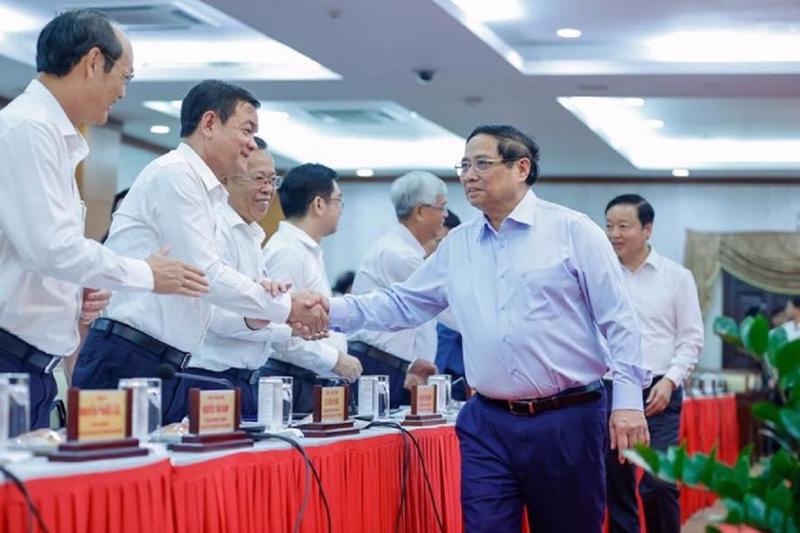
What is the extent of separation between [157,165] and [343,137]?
11.0 m

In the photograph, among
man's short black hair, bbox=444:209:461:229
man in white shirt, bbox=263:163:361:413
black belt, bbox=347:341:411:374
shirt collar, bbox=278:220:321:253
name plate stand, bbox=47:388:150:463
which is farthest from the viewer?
man's short black hair, bbox=444:209:461:229

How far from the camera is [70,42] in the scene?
278 centimetres

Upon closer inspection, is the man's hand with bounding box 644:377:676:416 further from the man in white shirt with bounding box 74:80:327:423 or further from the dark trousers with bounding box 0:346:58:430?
the dark trousers with bounding box 0:346:58:430

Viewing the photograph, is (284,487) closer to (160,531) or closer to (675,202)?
(160,531)

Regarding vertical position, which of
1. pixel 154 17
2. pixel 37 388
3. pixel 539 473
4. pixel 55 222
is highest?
pixel 154 17

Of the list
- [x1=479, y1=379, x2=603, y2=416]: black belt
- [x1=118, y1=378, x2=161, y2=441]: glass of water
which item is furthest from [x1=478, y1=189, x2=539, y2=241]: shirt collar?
[x1=118, y1=378, x2=161, y2=441]: glass of water

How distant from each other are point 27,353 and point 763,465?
5.51 feet

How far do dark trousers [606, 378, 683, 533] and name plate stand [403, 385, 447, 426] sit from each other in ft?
3.41

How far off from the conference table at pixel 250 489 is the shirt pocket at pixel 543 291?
0.52 m

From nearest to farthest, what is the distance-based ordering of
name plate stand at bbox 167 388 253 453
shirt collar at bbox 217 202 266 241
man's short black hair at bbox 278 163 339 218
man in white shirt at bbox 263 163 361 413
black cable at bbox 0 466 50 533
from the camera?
black cable at bbox 0 466 50 533 → name plate stand at bbox 167 388 253 453 → shirt collar at bbox 217 202 266 241 → man in white shirt at bbox 263 163 361 413 → man's short black hair at bbox 278 163 339 218

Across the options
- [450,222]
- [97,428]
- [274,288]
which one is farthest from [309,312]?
[450,222]

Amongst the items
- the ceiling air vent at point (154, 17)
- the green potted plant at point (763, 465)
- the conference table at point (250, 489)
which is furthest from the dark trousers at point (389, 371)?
the green potted plant at point (763, 465)

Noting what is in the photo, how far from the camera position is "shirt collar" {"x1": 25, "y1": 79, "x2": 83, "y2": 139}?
271cm

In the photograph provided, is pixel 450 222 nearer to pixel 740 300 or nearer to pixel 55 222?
pixel 55 222
